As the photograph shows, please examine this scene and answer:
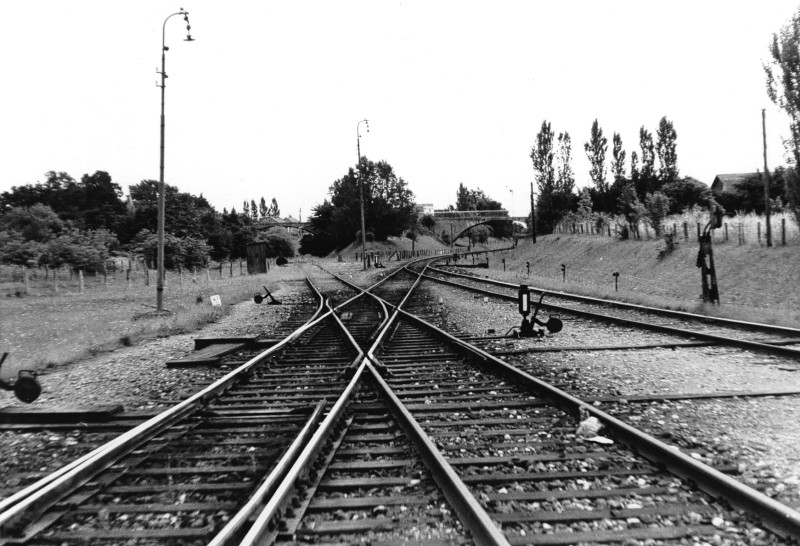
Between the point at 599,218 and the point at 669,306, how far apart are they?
3555 centimetres

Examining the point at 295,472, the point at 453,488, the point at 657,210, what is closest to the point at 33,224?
the point at 657,210

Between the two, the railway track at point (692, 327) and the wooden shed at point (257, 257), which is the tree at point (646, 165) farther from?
the railway track at point (692, 327)

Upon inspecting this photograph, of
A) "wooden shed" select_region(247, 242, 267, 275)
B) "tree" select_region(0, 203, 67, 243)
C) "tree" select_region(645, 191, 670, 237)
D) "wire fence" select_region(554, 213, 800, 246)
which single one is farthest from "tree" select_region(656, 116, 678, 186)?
"tree" select_region(0, 203, 67, 243)

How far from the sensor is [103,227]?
61969 millimetres

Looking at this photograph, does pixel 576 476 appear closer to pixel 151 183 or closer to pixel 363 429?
pixel 363 429

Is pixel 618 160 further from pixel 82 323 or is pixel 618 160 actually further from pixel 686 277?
pixel 82 323

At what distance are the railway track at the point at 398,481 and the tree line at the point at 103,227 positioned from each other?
37.3m

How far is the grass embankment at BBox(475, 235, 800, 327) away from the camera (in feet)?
50.2

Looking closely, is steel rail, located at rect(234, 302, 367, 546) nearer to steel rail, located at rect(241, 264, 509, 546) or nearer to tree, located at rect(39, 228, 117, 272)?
steel rail, located at rect(241, 264, 509, 546)

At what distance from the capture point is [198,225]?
226ft

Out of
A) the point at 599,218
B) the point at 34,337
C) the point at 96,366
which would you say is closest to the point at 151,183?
the point at 599,218

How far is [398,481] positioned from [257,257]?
38028 millimetres

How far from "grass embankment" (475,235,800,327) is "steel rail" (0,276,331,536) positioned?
11994 mm

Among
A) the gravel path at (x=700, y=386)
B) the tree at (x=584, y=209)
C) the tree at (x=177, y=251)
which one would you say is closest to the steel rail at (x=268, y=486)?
the gravel path at (x=700, y=386)
